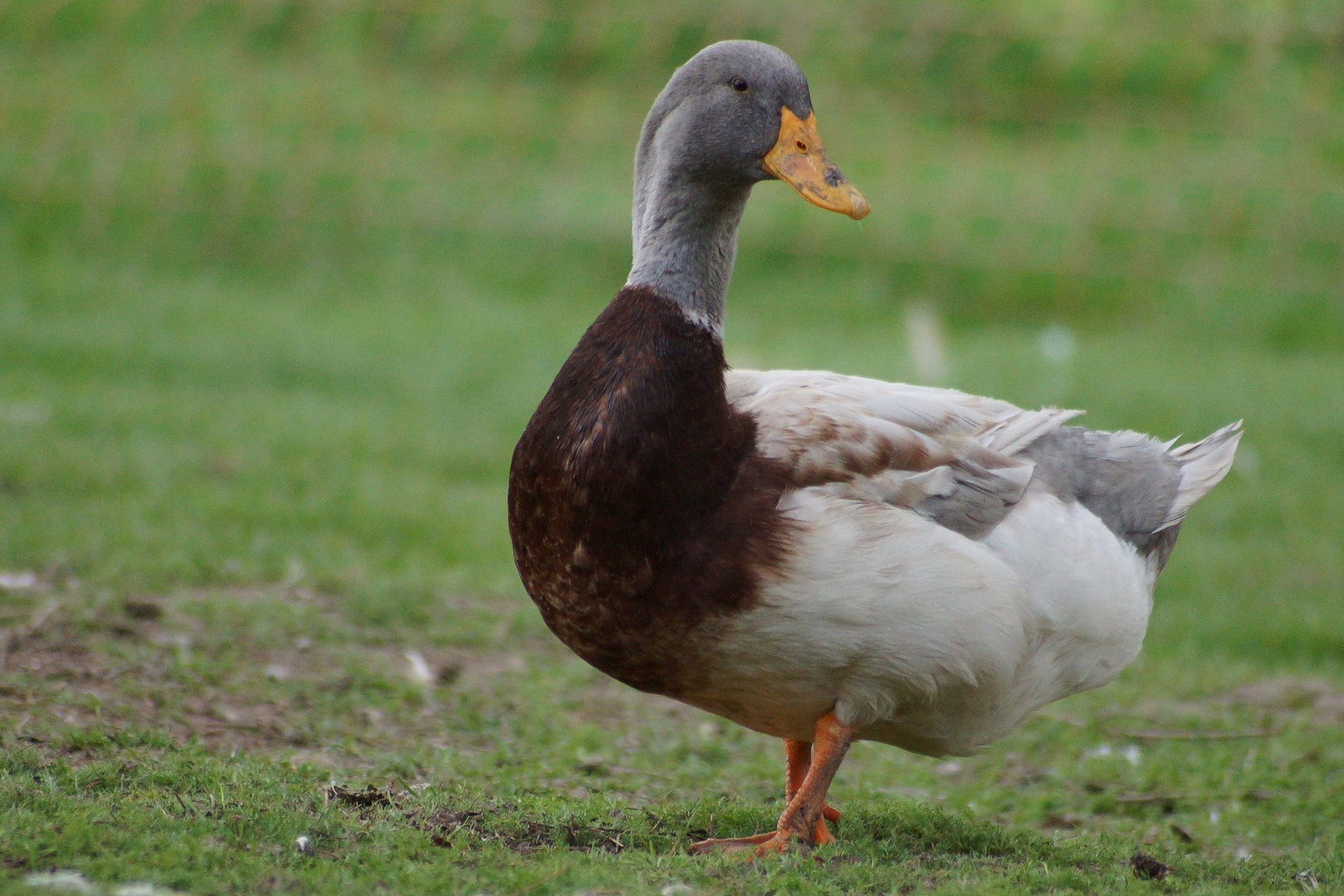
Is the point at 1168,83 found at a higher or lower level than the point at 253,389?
higher

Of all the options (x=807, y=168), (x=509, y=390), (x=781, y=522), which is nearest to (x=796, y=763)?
(x=781, y=522)

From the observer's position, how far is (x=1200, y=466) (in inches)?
163

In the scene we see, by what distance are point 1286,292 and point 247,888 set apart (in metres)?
9.68

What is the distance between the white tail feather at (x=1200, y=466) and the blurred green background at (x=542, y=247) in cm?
230

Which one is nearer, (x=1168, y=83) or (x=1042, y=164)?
(x=1042, y=164)

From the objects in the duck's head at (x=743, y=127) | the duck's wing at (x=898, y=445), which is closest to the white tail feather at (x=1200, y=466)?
the duck's wing at (x=898, y=445)

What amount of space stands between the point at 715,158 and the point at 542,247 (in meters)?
7.53

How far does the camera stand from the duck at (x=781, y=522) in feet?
11.0

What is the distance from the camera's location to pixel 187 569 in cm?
576

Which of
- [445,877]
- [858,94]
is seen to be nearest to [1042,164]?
[858,94]

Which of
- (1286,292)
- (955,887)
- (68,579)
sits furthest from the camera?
(1286,292)

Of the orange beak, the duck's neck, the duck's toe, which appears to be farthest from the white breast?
the orange beak

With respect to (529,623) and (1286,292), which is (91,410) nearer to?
(529,623)

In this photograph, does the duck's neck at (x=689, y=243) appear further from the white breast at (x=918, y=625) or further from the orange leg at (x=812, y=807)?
the orange leg at (x=812, y=807)
